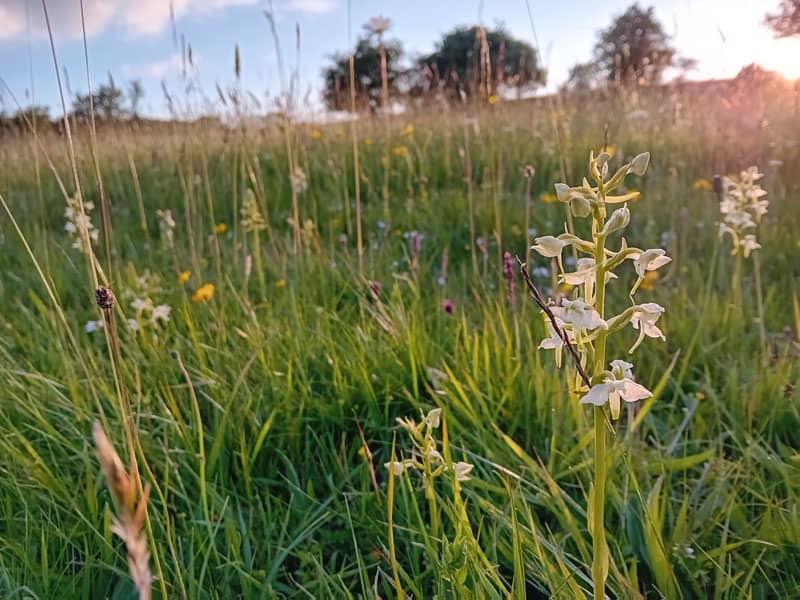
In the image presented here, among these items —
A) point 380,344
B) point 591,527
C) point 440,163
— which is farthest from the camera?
point 440,163

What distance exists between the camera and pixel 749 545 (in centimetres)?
115

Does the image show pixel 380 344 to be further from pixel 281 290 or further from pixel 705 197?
pixel 705 197

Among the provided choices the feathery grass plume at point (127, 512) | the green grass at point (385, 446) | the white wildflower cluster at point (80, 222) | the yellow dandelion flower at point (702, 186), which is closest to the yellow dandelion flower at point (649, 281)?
the green grass at point (385, 446)

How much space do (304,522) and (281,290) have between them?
140 centimetres

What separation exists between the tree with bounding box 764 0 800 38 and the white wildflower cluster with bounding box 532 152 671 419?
257 centimetres

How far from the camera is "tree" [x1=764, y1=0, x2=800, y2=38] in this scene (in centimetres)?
269

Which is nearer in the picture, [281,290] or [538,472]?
[538,472]

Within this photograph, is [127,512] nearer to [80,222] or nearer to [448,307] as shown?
[80,222]

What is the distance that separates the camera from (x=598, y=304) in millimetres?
694

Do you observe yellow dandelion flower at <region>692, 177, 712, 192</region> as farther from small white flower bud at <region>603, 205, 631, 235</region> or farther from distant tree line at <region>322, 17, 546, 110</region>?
small white flower bud at <region>603, 205, 631, 235</region>

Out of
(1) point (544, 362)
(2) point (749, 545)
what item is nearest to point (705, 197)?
(1) point (544, 362)

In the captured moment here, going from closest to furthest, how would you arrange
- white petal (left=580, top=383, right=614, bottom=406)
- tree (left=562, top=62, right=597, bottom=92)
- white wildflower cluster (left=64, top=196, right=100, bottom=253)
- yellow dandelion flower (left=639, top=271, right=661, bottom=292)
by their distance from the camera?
white petal (left=580, top=383, right=614, bottom=406) < white wildflower cluster (left=64, top=196, right=100, bottom=253) < yellow dandelion flower (left=639, top=271, right=661, bottom=292) < tree (left=562, top=62, right=597, bottom=92)

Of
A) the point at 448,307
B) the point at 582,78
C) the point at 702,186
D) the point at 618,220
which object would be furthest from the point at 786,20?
the point at 582,78

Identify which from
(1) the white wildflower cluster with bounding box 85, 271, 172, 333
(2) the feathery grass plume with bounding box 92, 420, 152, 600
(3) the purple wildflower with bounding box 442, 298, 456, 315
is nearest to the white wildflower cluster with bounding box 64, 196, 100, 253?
(1) the white wildflower cluster with bounding box 85, 271, 172, 333
